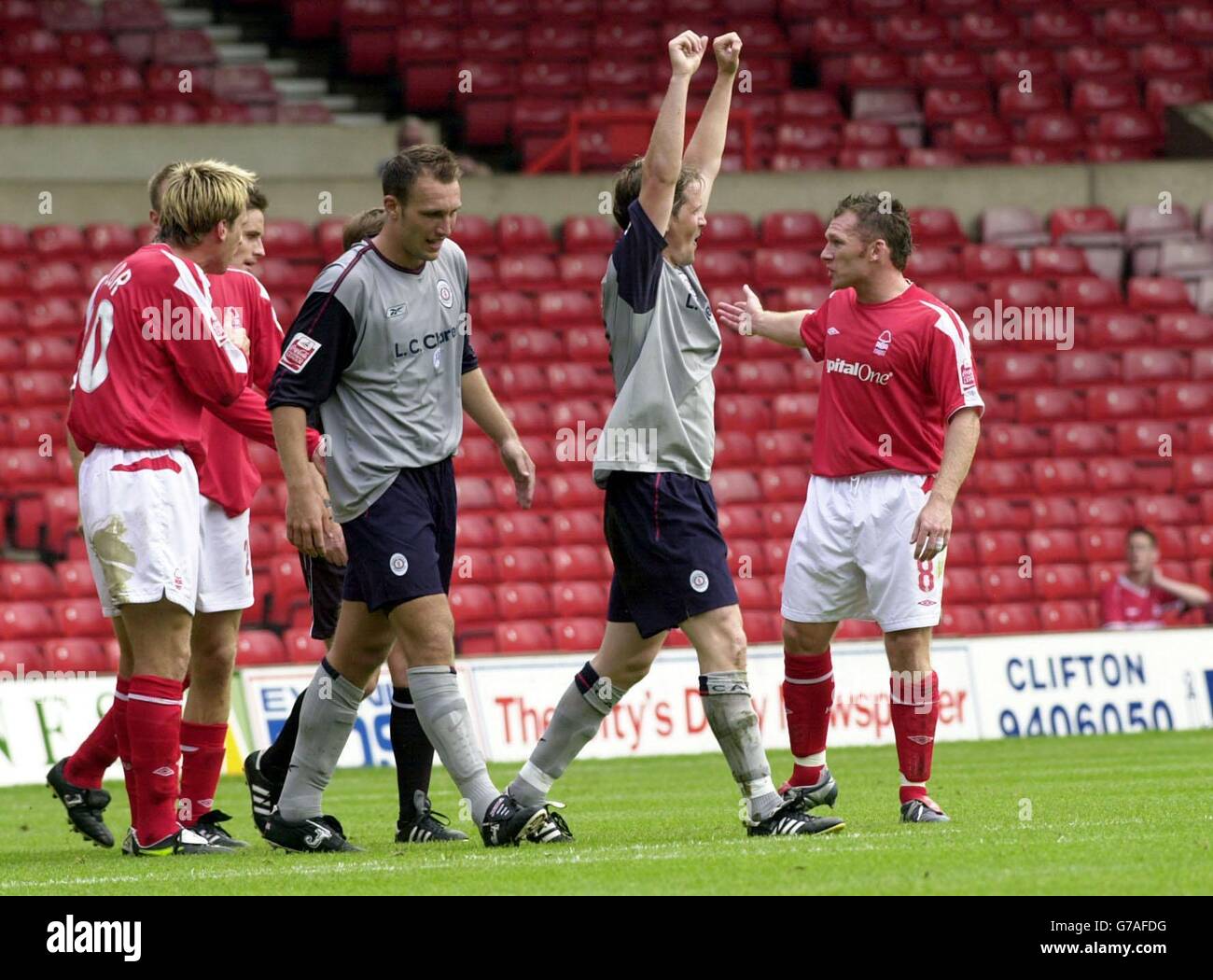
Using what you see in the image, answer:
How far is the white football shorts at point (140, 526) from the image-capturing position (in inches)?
250

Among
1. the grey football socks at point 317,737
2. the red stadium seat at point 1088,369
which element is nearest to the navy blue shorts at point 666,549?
the grey football socks at point 317,737

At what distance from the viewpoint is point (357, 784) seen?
Result: 11.5 m

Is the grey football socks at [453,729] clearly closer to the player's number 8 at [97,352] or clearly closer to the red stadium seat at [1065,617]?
the player's number 8 at [97,352]

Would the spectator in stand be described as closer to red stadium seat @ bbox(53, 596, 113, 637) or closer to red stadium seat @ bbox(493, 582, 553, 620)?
red stadium seat @ bbox(493, 582, 553, 620)

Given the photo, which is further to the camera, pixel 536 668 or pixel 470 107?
pixel 470 107

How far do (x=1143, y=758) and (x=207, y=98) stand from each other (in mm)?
13586

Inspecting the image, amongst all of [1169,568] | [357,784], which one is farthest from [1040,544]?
[357,784]

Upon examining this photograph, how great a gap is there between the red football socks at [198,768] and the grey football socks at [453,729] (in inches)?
44.7

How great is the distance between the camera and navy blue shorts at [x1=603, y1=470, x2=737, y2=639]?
21.4ft

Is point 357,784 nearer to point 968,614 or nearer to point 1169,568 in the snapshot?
point 968,614

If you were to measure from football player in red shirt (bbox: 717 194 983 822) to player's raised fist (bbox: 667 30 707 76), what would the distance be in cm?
106

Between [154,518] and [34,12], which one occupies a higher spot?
[34,12]

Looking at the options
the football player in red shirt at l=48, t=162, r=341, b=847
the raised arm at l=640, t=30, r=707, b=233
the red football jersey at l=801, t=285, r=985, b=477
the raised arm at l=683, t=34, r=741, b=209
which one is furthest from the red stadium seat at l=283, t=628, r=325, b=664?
the raised arm at l=640, t=30, r=707, b=233
